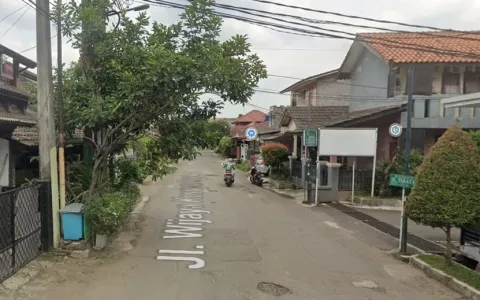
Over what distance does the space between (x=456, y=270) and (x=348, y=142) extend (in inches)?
349

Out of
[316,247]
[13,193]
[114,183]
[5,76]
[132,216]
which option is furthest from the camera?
[5,76]

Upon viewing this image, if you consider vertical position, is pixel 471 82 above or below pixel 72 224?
above

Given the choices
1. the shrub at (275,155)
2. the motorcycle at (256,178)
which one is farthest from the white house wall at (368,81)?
the motorcycle at (256,178)

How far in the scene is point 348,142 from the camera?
15.6 metres

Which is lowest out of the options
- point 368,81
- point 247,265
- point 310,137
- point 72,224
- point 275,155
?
point 247,265

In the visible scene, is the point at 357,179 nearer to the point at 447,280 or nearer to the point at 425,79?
the point at 425,79

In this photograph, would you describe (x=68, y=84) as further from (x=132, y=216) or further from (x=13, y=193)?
(x=132, y=216)

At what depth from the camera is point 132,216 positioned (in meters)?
12.0

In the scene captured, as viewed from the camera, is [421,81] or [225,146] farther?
[225,146]

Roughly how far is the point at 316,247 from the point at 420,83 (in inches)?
447

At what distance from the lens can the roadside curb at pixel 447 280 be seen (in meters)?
6.11

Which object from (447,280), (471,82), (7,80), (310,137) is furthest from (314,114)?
(447,280)

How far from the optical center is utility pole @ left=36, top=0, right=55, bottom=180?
727 cm

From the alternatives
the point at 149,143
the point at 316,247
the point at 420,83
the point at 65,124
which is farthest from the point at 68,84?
the point at 420,83
